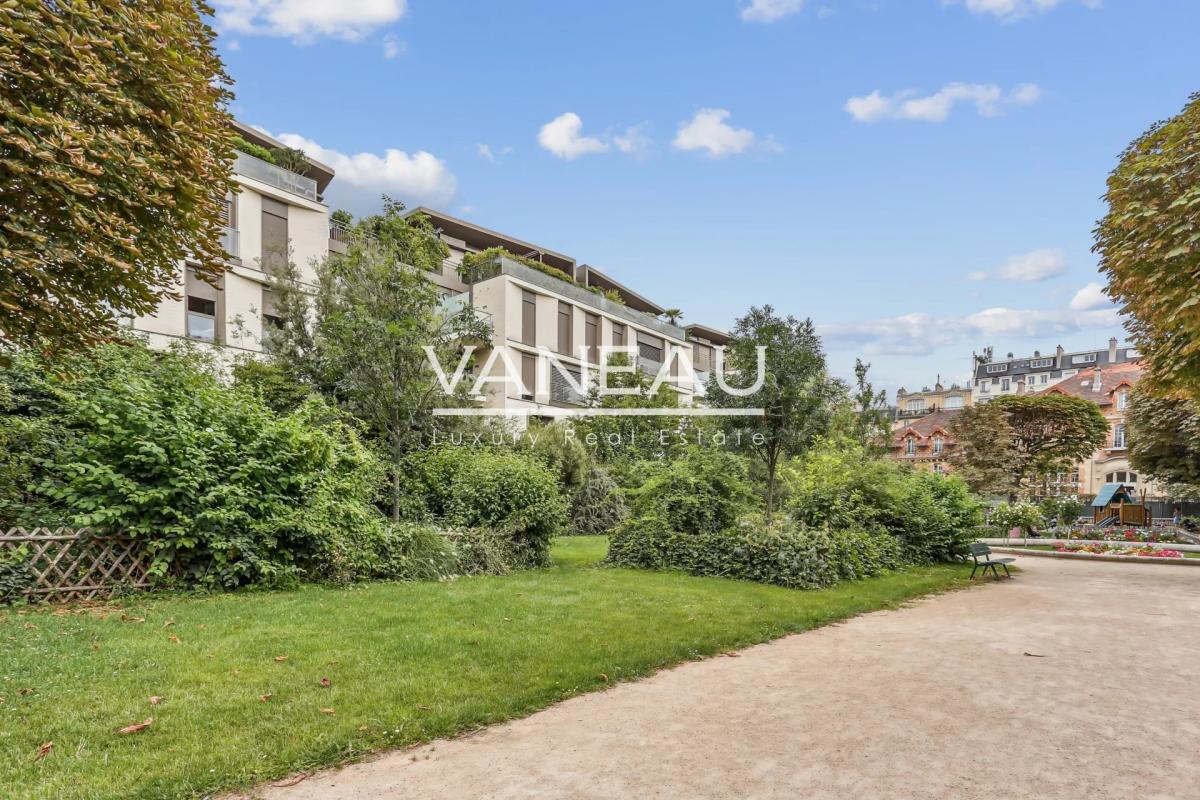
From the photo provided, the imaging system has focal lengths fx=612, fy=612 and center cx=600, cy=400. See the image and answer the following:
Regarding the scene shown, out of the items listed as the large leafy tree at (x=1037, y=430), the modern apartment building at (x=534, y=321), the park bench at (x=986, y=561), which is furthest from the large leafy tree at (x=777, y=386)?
the large leafy tree at (x=1037, y=430)

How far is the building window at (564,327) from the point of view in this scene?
103 feet

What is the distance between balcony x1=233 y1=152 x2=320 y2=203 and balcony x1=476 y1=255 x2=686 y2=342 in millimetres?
8643

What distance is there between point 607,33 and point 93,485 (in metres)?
11.8

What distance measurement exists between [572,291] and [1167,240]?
1093 inches

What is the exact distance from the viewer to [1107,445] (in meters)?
49.5

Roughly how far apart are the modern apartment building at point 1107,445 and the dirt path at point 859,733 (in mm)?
49791

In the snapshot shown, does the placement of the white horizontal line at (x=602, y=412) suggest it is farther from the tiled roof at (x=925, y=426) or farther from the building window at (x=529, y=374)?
the tiled roof at (x=925, y=426)

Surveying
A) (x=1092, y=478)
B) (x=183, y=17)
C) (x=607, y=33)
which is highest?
(x=607, y=33)

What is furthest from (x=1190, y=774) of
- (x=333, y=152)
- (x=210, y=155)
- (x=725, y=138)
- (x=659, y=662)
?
(x=333, y=152)

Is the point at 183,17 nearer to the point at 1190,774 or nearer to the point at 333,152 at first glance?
the point at 1190,774

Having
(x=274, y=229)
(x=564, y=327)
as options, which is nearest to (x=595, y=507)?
(x=564, y=327)

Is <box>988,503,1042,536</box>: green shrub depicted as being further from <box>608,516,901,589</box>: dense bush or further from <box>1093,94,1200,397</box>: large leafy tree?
<box>1093,94,1200,397</box>: large leafy tree

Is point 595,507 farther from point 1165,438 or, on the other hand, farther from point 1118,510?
point 1118,510

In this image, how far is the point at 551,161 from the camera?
15.7m
